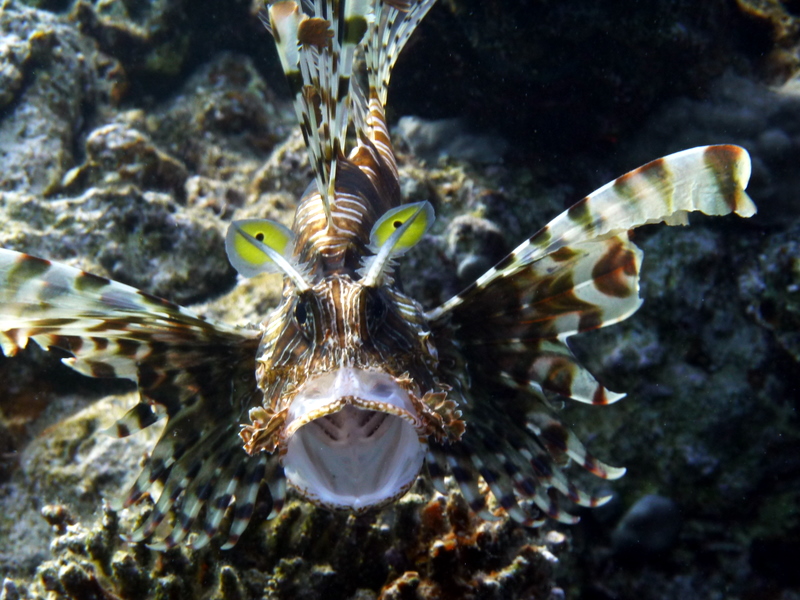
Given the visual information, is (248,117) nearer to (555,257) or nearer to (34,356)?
(34,356)

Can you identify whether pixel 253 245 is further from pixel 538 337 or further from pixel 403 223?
pixel 538 337

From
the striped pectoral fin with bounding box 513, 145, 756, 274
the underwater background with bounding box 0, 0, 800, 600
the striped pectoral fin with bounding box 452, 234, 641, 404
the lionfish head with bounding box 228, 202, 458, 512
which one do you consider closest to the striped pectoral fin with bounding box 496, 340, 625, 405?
the striped pectoral fin with bounding box 452, 234, 641, 404

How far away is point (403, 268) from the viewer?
388 cm

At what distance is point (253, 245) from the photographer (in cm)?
199

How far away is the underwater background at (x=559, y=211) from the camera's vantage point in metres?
3.71

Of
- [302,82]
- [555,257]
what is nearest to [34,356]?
[302,82]

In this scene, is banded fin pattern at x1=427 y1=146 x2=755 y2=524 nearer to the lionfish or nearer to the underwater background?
the lionfish

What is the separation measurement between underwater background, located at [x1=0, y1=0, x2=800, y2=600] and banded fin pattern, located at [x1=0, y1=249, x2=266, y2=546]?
0.65 meters

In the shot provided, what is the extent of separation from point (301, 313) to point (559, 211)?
299 cm

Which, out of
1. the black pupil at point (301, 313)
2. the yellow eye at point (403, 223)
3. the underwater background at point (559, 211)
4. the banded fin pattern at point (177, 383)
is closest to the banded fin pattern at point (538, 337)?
the yellow eye at point (403, 223)

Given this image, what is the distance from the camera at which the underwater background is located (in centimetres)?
371

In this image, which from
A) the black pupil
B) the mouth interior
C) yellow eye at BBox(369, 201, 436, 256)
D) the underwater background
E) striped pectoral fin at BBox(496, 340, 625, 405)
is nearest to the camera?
the mouth interior

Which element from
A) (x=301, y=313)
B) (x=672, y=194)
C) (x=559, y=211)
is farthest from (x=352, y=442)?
(x=559, y=211)

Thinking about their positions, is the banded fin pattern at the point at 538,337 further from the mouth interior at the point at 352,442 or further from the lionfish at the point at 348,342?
the mouth interior at the point at 352,442
